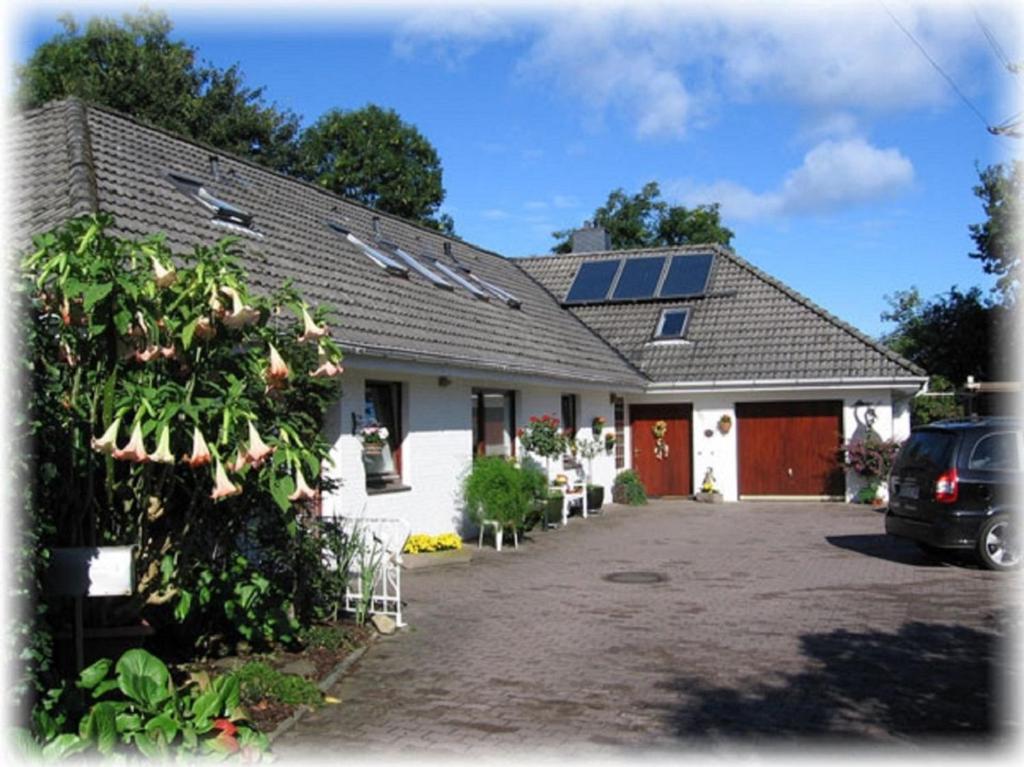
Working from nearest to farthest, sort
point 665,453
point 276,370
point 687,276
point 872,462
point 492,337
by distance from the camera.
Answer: point 276,370
point 492,337
point 872,462
point 665,453
point 687,276

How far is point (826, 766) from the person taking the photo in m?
5.34

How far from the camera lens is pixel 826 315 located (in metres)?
23.6

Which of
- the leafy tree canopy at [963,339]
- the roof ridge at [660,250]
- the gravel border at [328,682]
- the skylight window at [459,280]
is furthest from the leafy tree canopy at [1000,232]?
the gravel border at [328,682]

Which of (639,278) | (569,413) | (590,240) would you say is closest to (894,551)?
(569,413)

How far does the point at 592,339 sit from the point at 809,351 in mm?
5060

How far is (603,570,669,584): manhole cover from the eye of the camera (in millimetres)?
11617

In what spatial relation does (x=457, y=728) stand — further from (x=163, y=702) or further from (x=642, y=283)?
(x=642, y=283)

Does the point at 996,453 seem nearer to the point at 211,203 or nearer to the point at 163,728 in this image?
the point at 163,728

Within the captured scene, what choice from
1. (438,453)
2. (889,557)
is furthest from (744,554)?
(438,453)

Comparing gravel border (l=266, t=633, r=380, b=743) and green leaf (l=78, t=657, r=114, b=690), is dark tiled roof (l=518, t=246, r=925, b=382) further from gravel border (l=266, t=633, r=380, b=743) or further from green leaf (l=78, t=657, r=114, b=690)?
green leaf (l=78, t=657, r=114, b=690)

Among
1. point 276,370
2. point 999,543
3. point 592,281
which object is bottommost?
point 999,543

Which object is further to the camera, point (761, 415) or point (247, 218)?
point (761, 415)

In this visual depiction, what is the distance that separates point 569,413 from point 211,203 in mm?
9356

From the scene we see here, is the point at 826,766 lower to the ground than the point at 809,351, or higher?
lower
